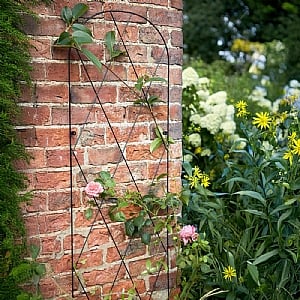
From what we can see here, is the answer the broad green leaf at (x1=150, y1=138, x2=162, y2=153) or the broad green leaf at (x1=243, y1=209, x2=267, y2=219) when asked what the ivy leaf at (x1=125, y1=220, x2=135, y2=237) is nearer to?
the broad green leaf at (x1=150, y1=138, x2=162, y2=153)

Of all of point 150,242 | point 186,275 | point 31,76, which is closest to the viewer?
point 31,76

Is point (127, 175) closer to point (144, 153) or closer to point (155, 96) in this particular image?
point (144, 153)

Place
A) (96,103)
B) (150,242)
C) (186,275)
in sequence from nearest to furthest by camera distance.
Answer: (96,103) → (150,242) → (186,275)

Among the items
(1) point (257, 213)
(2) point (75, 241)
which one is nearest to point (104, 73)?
(2) point (75, 241)

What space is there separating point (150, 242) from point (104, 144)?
50 centimetres

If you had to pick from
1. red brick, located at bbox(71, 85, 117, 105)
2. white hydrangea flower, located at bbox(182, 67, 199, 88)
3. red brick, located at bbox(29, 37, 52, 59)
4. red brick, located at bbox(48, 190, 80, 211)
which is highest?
red brick, located at bbox(29, 37, 52, 59)

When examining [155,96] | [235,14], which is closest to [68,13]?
[155,96]

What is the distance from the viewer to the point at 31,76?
7.61 feet

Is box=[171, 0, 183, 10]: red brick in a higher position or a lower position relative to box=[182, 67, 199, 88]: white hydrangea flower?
higher

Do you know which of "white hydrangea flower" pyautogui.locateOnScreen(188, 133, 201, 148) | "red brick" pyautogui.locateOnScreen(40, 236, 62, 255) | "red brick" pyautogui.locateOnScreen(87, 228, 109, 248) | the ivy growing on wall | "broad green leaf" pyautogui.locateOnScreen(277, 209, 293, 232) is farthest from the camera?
"white hydrangea flower" pyautogui.locateOnScreen(188, 133, 201, 148)

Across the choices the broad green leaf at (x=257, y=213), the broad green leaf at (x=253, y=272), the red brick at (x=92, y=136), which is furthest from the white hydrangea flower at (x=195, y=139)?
the red brick at (x=92, y=136)

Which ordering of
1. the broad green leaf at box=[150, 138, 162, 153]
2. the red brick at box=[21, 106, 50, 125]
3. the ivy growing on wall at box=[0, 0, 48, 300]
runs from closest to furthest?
1. the ivy growing on wall at box=[0, 0, 48, 300]
2. the red brick at box=[21, 106, 50, 125]
3. the broad green leaf at box=[150, 138, 162, 153]

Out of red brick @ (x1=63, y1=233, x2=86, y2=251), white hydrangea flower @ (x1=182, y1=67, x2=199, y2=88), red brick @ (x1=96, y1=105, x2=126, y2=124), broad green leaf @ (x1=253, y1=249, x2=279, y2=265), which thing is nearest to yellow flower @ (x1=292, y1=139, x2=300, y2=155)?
broad green leaf @ (x1=253, y1=249, x2=279, y2=265)

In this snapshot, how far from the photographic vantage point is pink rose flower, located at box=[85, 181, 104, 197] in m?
2.40
